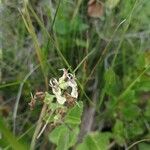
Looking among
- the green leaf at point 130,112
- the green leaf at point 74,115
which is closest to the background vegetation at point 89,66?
the green leaf at point 130,112

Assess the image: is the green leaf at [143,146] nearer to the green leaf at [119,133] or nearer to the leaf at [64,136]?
the green leaf at [119,133]

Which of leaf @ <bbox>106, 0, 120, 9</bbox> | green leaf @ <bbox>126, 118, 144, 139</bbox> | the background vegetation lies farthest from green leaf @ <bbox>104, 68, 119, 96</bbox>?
leaf @ <bbox>106, 0, 120, 9</bbox>

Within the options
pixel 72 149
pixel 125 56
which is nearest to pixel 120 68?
pixel 125 56

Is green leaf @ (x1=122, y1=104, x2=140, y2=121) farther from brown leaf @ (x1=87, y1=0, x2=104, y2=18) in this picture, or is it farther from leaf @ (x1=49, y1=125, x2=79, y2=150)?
brown leaf @ (x1=87, y1=0, x2=104, y2=18)

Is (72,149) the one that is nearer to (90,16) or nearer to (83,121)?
(83,121)

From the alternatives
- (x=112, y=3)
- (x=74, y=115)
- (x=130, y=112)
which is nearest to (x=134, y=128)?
(x=130, y=112)

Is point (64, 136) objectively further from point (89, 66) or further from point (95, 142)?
point (89, 66)
